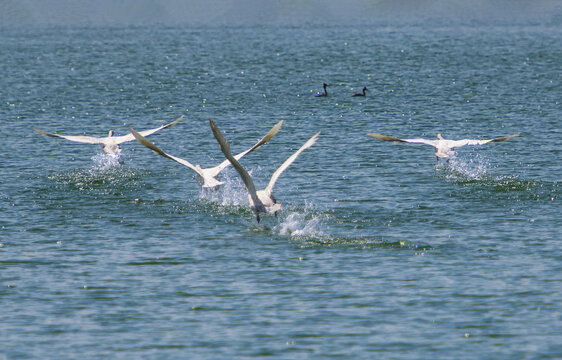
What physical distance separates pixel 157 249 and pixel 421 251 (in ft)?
21.1

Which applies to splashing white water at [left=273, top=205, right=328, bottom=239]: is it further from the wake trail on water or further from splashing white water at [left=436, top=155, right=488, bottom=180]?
splashing white water at [left=436, top=155, right=488, bottom=180]

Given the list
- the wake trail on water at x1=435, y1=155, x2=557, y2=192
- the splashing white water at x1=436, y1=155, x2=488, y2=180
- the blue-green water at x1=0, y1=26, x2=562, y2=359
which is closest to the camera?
the blue-green water at x1=0, y1=26, x2=562, y2=359

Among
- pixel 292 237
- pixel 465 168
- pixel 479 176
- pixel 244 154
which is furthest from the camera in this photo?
pixel 465 168

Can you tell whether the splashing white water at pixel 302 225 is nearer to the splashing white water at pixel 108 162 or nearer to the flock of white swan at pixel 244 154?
the flock of white swan at pixel 244 154

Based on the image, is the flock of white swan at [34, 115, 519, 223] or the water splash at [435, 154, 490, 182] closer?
the flock of white swan at [34, 115, 519, 223]

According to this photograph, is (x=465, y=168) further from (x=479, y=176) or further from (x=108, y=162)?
(x=108, y=162)

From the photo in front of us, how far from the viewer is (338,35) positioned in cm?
12344

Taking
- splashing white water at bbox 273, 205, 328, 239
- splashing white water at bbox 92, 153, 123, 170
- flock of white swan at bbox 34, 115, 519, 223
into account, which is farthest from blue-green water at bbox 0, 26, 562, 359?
flock of white swan at bbox 34, 115, 519, 223

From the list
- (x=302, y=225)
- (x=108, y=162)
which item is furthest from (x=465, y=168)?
(x=108, y=162)

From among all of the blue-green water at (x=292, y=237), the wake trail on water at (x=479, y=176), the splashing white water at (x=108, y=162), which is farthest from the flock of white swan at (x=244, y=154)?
the blue-green water at (x=292, y=237)

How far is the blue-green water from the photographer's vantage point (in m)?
17.7

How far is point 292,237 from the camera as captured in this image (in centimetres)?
2420

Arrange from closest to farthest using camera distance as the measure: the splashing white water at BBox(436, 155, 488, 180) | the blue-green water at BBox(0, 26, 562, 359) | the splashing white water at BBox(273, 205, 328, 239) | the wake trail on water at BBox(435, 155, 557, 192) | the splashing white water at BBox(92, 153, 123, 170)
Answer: the blue-green water at BBox(0, 26, 562, 359) → the splashing white water at BBox(273, 205, 328, 239) → the wake trail on water at BBox(435, 155, 557, 192) → the splashing white water at BBox(436, 155, 488, 180) → the splashing white water at BBox(92, 153, 123, 170)

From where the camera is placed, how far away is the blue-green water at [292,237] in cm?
1773
